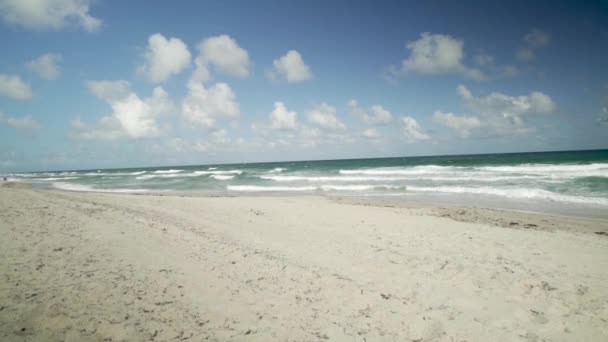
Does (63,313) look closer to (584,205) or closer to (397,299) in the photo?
(397,299)

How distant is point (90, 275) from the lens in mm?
4133

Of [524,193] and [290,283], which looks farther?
[524,193]

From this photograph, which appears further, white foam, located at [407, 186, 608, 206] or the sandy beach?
white foam, located at [407, 186, 608, 206]

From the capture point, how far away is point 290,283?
14.3ft

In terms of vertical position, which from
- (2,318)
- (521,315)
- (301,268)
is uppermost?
(2,318)

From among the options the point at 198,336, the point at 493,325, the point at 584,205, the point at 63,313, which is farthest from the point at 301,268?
the point at 584,205

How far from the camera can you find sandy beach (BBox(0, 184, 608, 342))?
128 inches

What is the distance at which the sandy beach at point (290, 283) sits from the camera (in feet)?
10.7

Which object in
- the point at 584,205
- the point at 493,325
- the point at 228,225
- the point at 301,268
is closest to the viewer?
the point at 493,325

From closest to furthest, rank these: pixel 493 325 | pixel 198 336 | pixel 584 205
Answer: pixel 198 336 → pixel 493 325 → pixel 584 205

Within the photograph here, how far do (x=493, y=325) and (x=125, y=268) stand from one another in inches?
229

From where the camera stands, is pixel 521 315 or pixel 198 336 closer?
pixel 198 336

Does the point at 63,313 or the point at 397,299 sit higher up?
the point at 63,313

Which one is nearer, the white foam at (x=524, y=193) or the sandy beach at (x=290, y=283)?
the sandy beach at (x=290, y=283)
